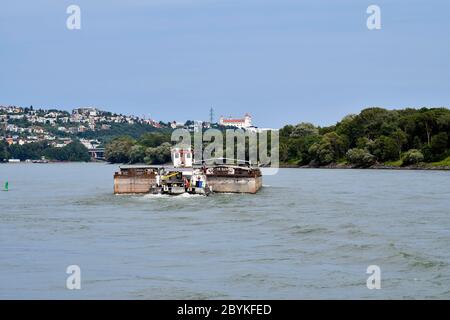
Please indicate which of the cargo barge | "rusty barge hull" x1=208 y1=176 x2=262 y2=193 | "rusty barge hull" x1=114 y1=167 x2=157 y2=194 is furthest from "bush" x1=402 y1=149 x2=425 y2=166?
"rusty barge hull" x1=114 y1=167 x2=157 y2=194

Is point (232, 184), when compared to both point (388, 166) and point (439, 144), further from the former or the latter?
point (388, 166)

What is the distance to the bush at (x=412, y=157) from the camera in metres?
136

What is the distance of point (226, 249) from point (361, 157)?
381 ft

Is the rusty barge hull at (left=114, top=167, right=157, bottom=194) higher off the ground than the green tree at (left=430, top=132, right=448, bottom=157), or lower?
lower

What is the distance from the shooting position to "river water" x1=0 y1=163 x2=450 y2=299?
25.8 meters

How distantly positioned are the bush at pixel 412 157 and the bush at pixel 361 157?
789 centimetres

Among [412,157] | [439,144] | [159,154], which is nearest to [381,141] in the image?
[412,157]

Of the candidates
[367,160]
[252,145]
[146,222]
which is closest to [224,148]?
[252,145]

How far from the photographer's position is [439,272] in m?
28.0

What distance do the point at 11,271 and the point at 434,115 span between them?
12350cm

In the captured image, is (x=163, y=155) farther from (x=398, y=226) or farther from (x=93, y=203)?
(x=398, y=226)

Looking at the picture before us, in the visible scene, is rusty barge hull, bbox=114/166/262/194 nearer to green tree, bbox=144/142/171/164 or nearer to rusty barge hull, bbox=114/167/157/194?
rusty barge hull, bbox=114/167/157/194

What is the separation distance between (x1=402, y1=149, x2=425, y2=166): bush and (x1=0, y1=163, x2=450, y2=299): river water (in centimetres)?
7939

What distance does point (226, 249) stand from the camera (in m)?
33.8
